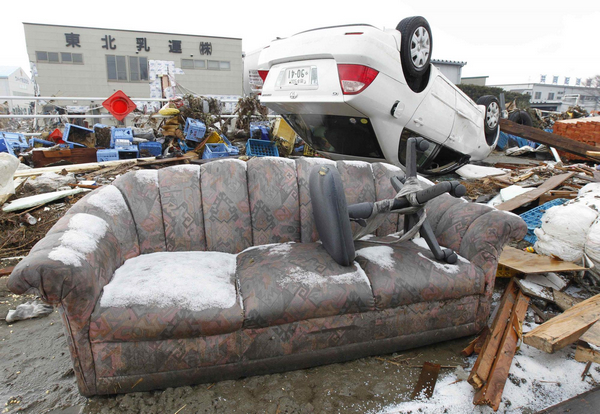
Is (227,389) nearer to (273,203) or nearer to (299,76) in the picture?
(273,203)

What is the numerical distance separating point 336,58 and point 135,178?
231cm

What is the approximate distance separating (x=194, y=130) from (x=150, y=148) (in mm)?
934

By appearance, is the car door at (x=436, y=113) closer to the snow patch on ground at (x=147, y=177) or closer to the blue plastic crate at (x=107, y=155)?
the snow patch on ground at (x=147, y=177)

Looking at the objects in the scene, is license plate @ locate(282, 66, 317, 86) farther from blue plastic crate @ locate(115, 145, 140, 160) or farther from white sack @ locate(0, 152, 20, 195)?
blue plastic crate @ locate(115, 145, 140, 160)

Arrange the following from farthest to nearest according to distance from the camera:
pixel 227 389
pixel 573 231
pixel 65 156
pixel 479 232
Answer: pixel 65 156 → pixel 573 231 → pixel 479 232 → pixel 227 389

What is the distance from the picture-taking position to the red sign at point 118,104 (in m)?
6.72

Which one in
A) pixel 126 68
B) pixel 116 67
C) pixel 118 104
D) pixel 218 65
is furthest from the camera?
pixel 218 65

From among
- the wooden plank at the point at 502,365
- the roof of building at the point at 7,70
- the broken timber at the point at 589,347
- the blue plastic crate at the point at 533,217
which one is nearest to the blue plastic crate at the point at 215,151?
the blue plastic crate at the point at 533,217

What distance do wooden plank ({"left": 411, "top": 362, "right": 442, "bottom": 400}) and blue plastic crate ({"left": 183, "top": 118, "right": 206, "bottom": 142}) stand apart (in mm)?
5735

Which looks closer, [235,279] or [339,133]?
[235,279]

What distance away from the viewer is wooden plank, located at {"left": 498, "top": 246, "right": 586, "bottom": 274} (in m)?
2.71

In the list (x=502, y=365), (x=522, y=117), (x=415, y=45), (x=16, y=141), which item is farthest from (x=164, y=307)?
(x=522, y=117)

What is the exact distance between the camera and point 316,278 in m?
2.03

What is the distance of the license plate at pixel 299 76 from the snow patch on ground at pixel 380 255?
2165mm
